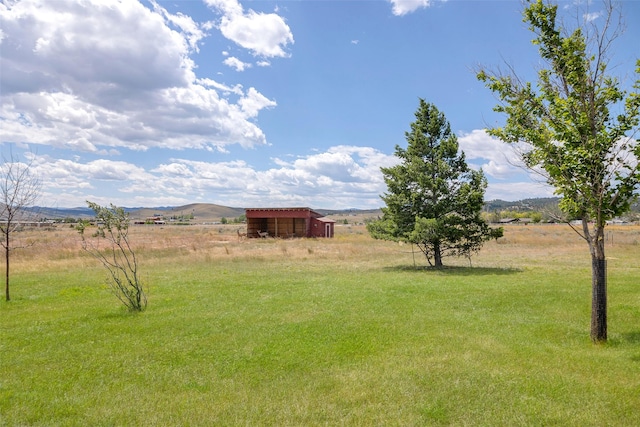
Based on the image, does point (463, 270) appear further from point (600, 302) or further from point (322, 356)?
point (322, 356)

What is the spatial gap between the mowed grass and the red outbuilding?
99.8 feet

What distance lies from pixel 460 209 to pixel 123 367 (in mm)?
18142

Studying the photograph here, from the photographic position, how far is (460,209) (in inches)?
840

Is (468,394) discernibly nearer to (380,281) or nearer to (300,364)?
(300,364)

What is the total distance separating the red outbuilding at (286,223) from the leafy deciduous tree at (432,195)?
23.8 m

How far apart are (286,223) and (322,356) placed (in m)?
41.7

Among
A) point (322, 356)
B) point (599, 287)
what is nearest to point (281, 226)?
point (322, 356)

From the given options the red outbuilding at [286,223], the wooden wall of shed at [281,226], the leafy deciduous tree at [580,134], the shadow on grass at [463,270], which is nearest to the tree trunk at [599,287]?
the leafy deciduous tree at [580,134]

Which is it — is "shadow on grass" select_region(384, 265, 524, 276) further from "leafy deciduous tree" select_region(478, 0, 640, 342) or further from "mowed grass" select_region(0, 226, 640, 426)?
"leafy deciduous tree" select_region(478, 0, 640, 342)

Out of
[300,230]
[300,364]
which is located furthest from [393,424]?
[300,230]

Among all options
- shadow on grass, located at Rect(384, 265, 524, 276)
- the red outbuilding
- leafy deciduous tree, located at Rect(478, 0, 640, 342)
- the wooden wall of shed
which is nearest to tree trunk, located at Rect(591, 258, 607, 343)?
leafy deciduous tree, located at Rect(478, 0, 640, 342)

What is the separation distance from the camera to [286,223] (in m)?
49.0

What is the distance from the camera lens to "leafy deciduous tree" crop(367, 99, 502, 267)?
68.7 feet

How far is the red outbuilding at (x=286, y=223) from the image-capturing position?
4556 centimetres
